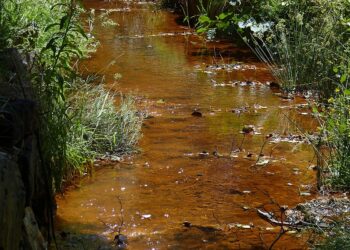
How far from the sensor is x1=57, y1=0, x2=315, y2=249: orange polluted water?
476cm

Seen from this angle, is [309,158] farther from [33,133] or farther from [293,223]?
[33,133]

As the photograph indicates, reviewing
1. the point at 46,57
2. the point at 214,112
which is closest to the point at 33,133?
the point at 46,57

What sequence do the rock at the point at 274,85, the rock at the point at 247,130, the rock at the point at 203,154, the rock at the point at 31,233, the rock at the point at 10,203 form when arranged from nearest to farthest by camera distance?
1. the rock at the point at 10,203
2. the rock at the point at 31,233
3. the rock at the point at 203,154
4. the rock at the point at 247,130
5. the rock at the point at 274,85

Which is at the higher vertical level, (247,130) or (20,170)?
(20,170)

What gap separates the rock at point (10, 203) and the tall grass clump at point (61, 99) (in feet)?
4.41

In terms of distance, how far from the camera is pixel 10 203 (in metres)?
3.12

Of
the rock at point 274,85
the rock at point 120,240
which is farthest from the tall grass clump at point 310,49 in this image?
the rock at point 120,240

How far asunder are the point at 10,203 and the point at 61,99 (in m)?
2.71

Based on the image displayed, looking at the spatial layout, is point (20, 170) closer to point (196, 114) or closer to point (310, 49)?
point (196, 114)

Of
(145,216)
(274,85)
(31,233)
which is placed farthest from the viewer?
(274,85)

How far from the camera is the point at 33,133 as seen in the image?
3775 millimetres

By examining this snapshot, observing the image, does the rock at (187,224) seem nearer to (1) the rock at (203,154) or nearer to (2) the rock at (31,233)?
(2) the rock at (31,233)

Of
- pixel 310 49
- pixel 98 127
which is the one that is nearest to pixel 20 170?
pixel 98 127

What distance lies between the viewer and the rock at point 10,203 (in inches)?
119
